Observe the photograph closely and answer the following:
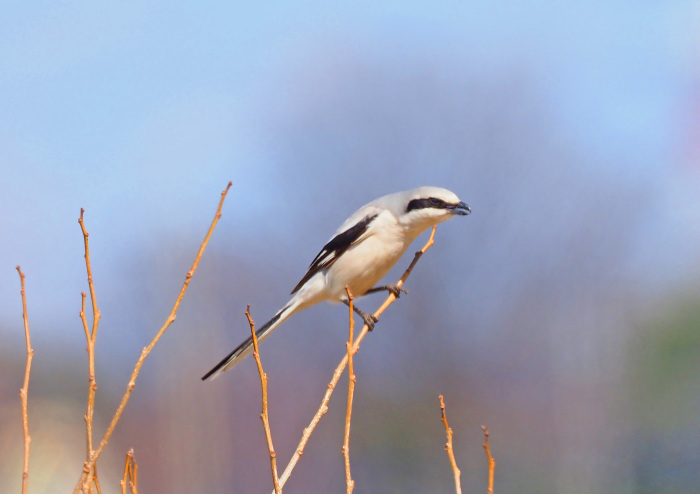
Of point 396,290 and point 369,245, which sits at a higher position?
point 369,245

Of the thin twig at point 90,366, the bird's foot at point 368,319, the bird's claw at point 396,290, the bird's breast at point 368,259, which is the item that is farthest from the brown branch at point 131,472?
the bird's breast at point 368,259

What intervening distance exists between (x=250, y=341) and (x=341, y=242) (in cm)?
36

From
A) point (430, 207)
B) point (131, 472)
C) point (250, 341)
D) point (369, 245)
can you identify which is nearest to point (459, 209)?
point (430, 207)

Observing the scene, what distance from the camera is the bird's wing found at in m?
1.47

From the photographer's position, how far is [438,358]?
531cm

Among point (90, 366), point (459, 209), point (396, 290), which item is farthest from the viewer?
point (459, 209)

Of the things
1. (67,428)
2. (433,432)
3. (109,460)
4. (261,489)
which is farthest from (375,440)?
(67,428)

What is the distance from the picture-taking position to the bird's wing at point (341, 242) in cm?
147

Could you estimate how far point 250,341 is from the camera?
1224mm

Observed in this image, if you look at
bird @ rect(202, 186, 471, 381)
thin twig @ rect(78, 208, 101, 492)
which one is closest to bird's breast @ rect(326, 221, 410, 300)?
bird @ rect(202, 186, 471, 381)

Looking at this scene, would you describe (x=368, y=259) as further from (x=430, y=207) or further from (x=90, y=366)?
(x=90, y=366)

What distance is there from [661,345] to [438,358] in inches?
70.9

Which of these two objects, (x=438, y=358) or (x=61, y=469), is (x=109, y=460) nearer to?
(x=61, y=469)

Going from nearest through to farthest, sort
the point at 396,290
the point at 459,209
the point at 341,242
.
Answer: the point at 396,290 < the point at 459,209 < the point at 341,242
